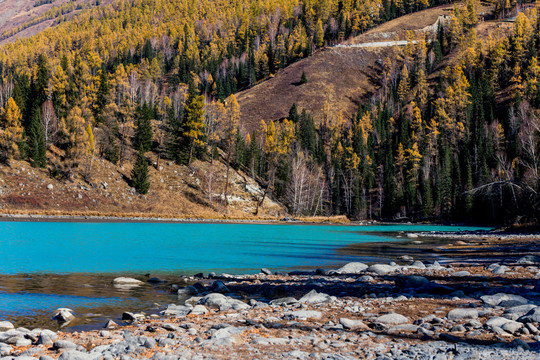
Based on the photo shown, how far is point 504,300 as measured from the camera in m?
9.97

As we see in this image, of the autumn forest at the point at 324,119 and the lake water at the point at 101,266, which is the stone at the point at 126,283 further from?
the autumn forest at the point at 324,119

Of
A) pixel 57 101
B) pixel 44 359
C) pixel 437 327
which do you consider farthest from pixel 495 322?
pixel 57 101

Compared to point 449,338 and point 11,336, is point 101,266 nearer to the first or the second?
point 11,336

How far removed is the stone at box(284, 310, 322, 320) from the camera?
9297mm

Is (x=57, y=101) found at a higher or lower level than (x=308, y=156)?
higher

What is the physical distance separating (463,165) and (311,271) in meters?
96.4

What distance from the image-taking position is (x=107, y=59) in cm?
17838

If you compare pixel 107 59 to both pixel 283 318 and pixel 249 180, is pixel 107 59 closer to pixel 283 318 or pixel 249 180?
pixel 249 180

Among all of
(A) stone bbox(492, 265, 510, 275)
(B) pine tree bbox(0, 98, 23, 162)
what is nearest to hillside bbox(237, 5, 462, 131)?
(B) pine tree bbox(0, 98, 23, 162)

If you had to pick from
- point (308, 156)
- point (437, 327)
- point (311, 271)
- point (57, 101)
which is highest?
point (57, 101)

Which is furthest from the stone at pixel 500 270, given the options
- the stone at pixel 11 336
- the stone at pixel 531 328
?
the stone at pixel 11 336

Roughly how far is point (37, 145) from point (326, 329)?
214 ft

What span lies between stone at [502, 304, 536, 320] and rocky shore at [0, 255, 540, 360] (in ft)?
0.06

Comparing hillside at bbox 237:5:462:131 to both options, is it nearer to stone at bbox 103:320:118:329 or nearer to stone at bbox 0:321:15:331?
stone at bbox 103:320:118:329
